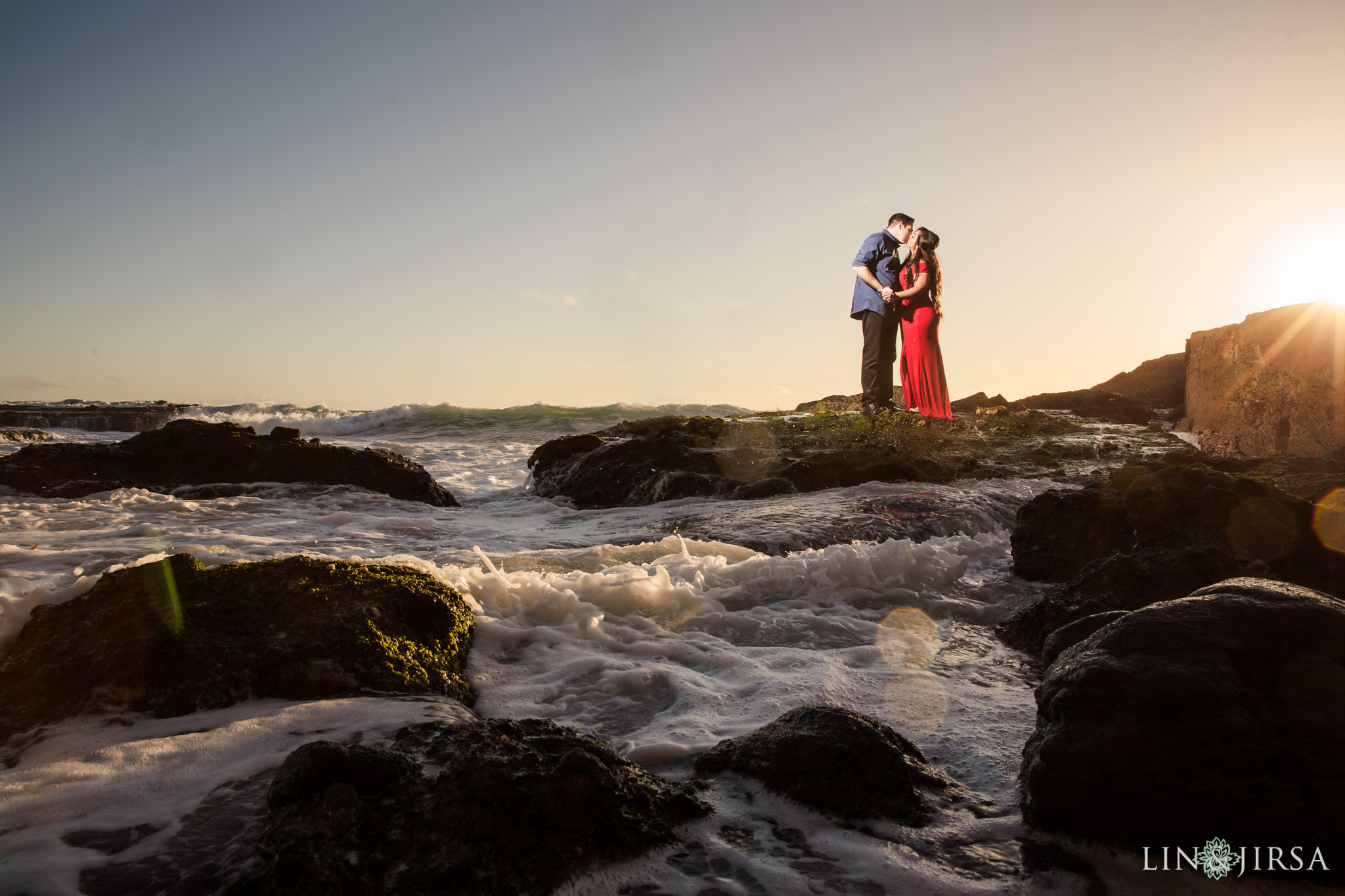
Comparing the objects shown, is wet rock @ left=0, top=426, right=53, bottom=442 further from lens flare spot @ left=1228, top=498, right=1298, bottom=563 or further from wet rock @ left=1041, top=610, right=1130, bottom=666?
lens flare spot @ left=1228, top=498, right=1298, bottom=563

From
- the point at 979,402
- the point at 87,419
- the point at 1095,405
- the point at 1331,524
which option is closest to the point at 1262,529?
the point at 1331,524

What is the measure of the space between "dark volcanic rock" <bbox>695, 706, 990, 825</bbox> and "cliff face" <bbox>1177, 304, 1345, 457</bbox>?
9150 millimetres

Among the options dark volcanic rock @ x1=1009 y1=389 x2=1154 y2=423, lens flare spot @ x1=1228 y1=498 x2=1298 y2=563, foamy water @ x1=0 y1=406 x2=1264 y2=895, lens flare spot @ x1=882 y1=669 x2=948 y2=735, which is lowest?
lens flare spot @ x1=882 y1=669 x2=948 y2=735

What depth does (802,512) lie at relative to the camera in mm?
7004

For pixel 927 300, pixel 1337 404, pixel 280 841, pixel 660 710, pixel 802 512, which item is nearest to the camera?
pixel 280 841

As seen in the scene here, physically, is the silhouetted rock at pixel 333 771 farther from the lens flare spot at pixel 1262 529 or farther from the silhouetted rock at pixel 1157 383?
the silhouetted rock at pixel 1157 383

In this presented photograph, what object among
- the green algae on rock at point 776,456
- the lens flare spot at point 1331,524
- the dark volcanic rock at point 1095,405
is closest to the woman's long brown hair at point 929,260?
the green algae on rock at point 776,456

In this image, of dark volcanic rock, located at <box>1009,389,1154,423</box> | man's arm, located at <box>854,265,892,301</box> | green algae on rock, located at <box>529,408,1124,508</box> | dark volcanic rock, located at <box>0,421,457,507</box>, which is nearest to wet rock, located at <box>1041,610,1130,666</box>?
green algae on rock, located at <box>529,408,1124,508</box>

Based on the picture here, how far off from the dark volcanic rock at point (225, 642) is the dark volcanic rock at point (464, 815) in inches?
34.7

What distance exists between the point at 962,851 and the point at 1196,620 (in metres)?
1.00

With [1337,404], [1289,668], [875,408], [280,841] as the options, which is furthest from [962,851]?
[875,408]

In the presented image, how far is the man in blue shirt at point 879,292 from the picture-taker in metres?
11.5

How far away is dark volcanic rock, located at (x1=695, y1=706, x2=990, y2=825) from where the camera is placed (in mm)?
2035

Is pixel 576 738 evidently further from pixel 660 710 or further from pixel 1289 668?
pixel 1289 668
